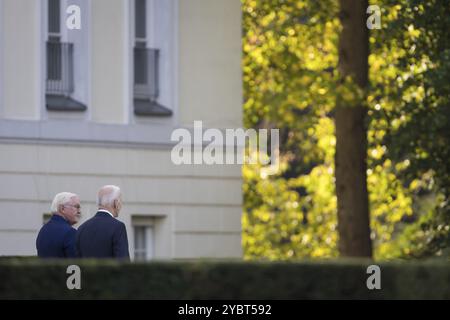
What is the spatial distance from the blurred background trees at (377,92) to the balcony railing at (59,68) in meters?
5.33

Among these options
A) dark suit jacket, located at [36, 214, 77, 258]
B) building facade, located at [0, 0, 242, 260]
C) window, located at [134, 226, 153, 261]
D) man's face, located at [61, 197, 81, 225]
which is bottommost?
window, located at [134, 226, 153, 261]

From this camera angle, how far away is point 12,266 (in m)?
12.2

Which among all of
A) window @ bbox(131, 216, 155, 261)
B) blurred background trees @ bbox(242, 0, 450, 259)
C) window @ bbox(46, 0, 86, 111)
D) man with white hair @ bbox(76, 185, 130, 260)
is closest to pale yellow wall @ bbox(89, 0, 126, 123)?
window @ bbox(46, 0, 86, 111)

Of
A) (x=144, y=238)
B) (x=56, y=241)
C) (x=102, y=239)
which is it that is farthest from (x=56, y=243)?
(x=144, y=238)

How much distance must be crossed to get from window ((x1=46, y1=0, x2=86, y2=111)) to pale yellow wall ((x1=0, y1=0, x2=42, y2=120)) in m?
0.26

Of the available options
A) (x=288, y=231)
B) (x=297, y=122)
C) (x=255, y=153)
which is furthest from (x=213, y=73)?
(x=288, y=231)

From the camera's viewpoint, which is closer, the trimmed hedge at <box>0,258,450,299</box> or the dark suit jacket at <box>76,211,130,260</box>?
the trimmed hedge at <box>0,258,450,299</box>

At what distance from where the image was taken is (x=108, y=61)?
73.8 feet

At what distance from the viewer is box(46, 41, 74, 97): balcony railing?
22.0 meters

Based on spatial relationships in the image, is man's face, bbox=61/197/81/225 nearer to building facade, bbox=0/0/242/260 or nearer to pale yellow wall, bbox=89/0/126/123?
building facade, bbox=0/0/242/260

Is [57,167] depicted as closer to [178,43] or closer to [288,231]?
[178,43]

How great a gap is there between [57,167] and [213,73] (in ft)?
9.99

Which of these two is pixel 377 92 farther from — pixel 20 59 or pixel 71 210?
pixel 71 210

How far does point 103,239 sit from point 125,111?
6.98 m
